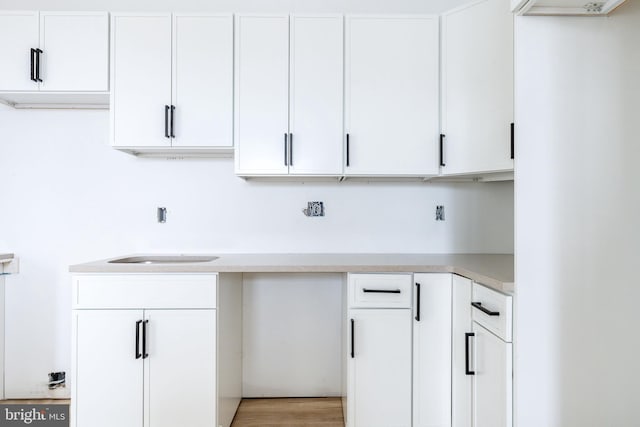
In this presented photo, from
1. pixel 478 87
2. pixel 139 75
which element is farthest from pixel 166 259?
pixel 478 87

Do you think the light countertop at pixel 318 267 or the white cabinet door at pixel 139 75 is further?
the white cabinet door at pixel 139 75

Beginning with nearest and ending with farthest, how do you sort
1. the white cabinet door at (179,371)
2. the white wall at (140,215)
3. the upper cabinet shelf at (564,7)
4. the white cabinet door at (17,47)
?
the upper cabinet shelf at (564,7) → the white cabinet door at (179,371) → the white cabinet door at (17,47) → the white wall at (140,215)

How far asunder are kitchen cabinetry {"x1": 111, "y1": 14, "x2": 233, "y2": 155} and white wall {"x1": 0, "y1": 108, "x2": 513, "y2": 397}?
1.25ft

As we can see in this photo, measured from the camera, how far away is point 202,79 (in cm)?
197

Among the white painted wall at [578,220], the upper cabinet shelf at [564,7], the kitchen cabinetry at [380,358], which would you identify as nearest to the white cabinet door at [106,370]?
the kitchen cabinetry at [380,358]

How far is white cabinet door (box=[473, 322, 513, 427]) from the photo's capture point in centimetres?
129

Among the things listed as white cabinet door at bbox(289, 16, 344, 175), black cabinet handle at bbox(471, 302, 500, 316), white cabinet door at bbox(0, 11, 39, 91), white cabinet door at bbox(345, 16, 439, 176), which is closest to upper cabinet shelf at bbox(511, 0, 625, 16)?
white cabinet door at bbox(345, 16, 439, 176)

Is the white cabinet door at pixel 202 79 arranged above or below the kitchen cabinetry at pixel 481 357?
above

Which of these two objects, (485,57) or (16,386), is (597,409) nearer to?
(485,57)

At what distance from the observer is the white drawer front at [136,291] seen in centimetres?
174

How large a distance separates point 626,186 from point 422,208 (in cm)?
120

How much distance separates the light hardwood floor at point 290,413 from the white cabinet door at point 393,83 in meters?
1.56

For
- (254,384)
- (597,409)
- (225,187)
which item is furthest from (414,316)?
(225,187)

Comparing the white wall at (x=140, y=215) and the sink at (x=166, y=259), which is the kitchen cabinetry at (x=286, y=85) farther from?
the sink at (x=166, y=259)
